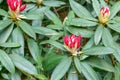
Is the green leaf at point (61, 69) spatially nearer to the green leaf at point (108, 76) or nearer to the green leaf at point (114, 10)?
the green leaf at point (108, 76)

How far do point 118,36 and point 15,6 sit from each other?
0.55 metres

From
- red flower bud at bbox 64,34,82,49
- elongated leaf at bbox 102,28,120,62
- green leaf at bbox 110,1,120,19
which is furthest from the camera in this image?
green leaf at bbox 110,1,120,19

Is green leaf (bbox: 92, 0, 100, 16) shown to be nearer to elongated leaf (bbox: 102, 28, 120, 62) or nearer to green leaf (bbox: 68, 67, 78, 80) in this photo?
elongated leaf (bbox: 102, 28, 120, 62)

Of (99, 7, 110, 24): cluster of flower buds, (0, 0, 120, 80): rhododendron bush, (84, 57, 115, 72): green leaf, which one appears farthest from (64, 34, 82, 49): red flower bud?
(99, 7, 110, 24): cluster of flower buds

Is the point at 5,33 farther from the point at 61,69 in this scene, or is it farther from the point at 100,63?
the point at 100,63

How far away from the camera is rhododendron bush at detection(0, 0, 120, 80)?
5.19ft

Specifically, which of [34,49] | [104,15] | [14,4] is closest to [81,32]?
[104,15]

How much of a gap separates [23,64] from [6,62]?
88 mm

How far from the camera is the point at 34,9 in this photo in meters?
1.86

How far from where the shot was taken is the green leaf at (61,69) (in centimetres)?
156

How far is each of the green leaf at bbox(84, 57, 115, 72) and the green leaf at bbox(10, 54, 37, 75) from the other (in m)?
0.26

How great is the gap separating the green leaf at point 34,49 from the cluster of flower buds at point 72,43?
0.18 m

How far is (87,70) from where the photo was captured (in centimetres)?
158

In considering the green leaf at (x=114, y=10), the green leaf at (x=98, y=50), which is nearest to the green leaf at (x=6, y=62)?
the green leaf at (x=98, y=50)
